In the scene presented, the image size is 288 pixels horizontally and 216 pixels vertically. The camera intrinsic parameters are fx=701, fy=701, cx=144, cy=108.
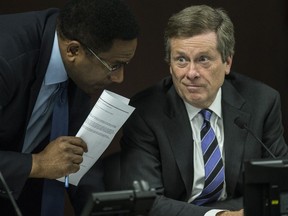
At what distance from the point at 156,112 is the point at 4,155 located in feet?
2.10

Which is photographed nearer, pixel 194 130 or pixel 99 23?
pixel 99 23

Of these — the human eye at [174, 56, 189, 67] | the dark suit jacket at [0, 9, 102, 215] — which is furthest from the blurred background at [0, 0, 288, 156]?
the dark suit jacket at [0, 9, 102, 215]

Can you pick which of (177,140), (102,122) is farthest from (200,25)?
(102,122)

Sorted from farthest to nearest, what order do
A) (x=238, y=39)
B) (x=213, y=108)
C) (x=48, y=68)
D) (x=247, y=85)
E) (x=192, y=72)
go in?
1. (x=238, y=39)
2. (x=247, y=85)
3. (x=213, y=108)
4. (x=192, y=72)
5. (x=48, y=68)

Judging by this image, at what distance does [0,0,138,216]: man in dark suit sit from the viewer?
212cm

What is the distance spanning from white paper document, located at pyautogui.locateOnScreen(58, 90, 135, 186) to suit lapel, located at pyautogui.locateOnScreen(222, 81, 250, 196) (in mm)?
469

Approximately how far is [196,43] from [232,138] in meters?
0.37

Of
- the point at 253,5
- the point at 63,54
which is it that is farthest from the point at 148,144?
the point at 253,5

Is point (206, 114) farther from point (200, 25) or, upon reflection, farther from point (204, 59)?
point (200, 25)

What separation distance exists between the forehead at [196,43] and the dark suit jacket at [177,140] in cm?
19

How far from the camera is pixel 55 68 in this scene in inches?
88.0

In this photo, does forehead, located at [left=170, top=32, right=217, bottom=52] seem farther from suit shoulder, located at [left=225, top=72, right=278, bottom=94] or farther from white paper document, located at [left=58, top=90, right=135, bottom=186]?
white paper document, located at [left=58, top=90, right=135, bottom=186]

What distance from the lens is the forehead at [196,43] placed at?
2.48 meters

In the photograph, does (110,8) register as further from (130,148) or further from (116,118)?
(130,148)
